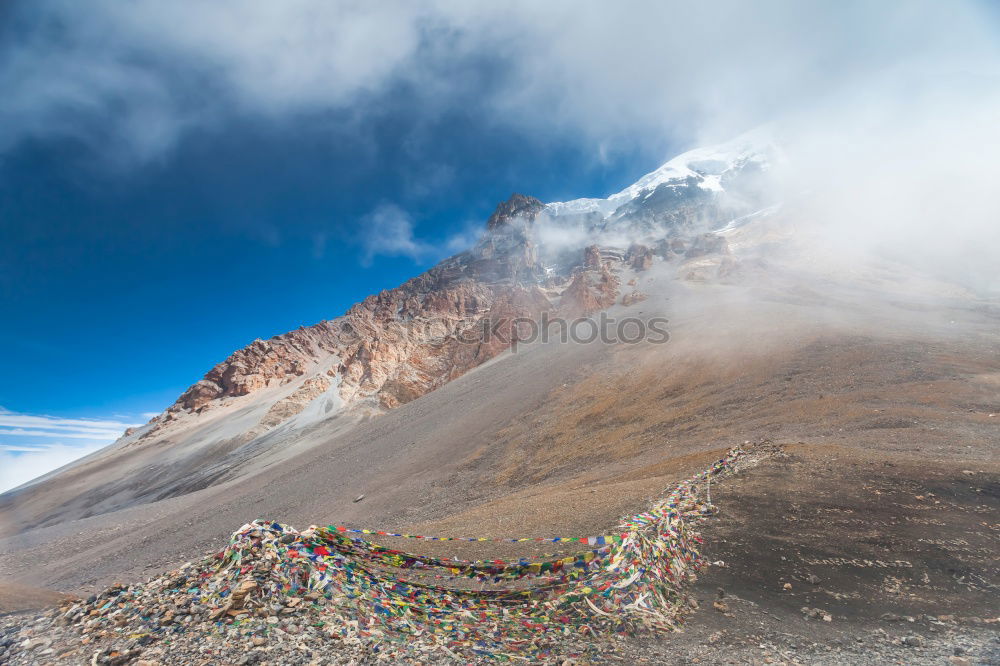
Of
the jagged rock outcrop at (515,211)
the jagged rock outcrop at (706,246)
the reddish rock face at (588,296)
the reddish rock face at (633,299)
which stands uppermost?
the jagged rock outcrop at (515,211)

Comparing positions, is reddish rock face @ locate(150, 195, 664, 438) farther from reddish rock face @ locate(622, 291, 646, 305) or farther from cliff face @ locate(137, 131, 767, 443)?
reddish rock face @ locate(622, 291, 646, 305)

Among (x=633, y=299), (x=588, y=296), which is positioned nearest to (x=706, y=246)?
(x=588, y=296)

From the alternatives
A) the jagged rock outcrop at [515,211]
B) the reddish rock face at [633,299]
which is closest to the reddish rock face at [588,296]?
the reddish rock face at [633,299]

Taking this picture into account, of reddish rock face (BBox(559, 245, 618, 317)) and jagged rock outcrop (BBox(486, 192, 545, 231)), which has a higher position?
jagged rock outcrop (BBox(486, 192, 545, 231))

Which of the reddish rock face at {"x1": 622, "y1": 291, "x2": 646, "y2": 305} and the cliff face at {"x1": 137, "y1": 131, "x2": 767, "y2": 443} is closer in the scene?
the cliff face at {"x1": 137, "y1": 131, "x2": 767, "y2": 443}

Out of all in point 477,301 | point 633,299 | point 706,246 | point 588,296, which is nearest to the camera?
point 633,299

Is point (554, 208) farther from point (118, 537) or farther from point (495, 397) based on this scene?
point (118, 537)

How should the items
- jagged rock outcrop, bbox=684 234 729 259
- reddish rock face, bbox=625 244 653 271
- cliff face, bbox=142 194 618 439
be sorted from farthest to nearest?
1. reddish rock face, bbox=625 244 653 271
2. jagged rock outcrop, bbox=684 234 729 259
3. cliff face, bbox=142 194 618 439

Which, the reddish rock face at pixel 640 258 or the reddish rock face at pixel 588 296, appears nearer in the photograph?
the reddish rock face at pixel 588 296

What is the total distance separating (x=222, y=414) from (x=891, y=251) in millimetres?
123367

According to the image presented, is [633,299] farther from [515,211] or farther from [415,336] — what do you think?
[515,211]

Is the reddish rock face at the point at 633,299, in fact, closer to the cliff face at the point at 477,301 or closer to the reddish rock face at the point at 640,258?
the cliff face at the point at 477,301

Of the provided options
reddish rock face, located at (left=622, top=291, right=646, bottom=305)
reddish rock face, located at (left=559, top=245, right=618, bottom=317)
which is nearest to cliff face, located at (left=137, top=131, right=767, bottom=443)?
reddish rock face, located at (left=559, top=245, right=618, bottom=317)

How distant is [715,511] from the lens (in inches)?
340
